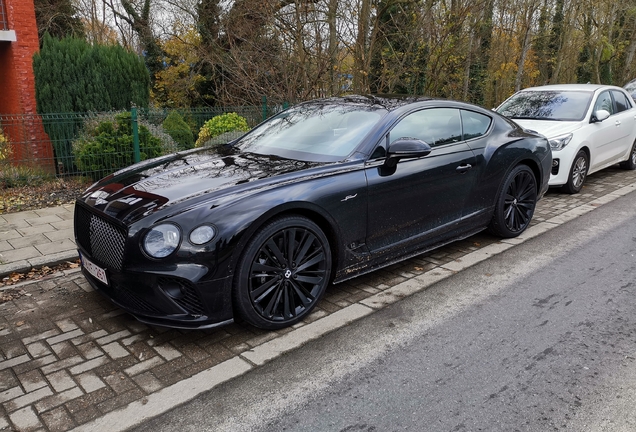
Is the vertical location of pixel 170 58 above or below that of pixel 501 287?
above

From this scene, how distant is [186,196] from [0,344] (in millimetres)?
1626

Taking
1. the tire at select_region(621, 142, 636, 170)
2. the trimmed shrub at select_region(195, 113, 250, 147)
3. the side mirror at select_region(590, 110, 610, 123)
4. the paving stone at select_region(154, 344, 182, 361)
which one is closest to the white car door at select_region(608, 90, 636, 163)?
the tire at select_region(621, 142, 636, 170)

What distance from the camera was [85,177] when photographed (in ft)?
25.6

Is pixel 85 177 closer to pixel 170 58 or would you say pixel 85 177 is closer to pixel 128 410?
pixel 128 410

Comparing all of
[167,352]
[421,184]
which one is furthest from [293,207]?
[421,184]

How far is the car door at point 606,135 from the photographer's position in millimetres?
7820

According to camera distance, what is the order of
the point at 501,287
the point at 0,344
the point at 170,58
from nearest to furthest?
1. the point at 0,344
2. the point at 501,287
3. the point at 170,58

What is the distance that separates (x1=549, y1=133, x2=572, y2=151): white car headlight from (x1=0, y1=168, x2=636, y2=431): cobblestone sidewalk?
11.7 feet

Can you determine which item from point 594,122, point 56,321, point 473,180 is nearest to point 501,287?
point 473,180

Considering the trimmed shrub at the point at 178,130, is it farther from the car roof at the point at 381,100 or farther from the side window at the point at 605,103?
the side window at the point at 605,103

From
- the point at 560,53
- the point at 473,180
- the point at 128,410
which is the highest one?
the point at 560,53

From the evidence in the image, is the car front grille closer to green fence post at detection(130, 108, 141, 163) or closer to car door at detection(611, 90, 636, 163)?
green fence post at detection(130, 108, 141, 163)

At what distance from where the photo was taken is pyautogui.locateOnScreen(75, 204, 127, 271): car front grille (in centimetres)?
323

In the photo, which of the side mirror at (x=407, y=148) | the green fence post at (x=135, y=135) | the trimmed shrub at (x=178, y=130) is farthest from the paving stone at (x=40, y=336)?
the trimmed shrub at (x=178, y=130)
